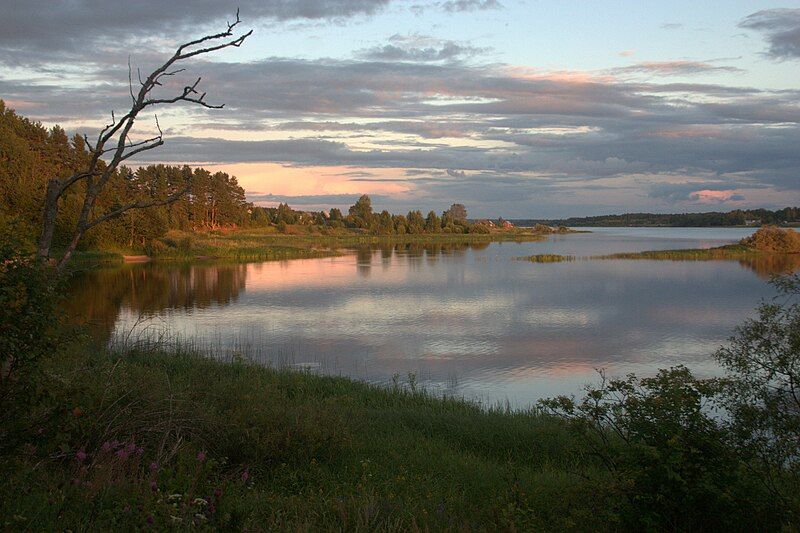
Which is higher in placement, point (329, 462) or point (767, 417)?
point (767, 417)

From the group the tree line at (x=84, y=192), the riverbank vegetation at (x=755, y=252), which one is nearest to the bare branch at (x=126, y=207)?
the tree line at (x=84, y=192)

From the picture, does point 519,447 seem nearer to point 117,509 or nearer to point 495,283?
point 117,509

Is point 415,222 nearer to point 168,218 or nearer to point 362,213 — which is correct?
point 362,213

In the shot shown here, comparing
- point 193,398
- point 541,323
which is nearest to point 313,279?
point 541,323

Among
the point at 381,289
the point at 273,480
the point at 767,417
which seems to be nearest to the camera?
the point at 767,417

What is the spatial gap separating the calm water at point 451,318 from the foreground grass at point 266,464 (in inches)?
45.5

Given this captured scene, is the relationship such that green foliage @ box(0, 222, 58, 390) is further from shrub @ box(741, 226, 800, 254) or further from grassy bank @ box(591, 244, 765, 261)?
shrub @ box(741, 226, 800, 254)

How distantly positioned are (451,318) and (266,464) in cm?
1675

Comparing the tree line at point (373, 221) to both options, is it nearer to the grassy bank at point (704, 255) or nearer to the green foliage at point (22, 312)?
the grassy bank at point (704, 255)

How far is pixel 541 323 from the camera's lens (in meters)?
21.5

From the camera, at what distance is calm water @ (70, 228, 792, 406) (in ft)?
49.4

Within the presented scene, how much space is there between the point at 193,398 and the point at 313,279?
28.3 metres

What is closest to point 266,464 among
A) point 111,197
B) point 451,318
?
point 451,318

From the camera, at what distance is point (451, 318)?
2258 centimetres
